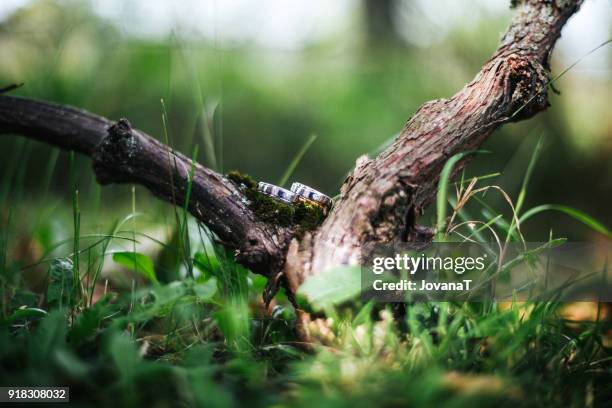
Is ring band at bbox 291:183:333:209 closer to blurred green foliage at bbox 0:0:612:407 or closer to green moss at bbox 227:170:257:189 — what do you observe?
green moss at bbox 227:170:257:189

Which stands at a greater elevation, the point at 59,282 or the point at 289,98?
the point at 289,98

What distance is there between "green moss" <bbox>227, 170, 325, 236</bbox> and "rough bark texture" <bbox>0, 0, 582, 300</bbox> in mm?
28

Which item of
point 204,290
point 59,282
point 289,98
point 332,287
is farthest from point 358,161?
point 289,98

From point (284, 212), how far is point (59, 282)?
2.20ft

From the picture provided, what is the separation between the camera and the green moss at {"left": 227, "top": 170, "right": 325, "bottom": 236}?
1.28 m

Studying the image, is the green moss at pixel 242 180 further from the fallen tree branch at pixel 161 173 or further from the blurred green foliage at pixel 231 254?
the blurred green foliage at pixel 231 254

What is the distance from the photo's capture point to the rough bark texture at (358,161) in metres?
1.12

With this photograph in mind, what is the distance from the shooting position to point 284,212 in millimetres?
1299

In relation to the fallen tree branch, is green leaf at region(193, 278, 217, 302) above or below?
below

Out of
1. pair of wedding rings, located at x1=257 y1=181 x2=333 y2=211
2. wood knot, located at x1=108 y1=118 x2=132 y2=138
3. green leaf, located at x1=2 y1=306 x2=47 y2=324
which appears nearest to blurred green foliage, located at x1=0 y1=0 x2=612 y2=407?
green leaf, located at x1=2 y1=306 x2=47 y2=324

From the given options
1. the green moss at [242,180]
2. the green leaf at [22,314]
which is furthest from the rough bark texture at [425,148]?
the green leaf at [22,314]

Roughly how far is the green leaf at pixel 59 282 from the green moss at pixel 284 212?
0.54 m

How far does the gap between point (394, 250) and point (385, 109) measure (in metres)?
3.38

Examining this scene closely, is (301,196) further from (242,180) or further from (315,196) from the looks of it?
(242,180)
